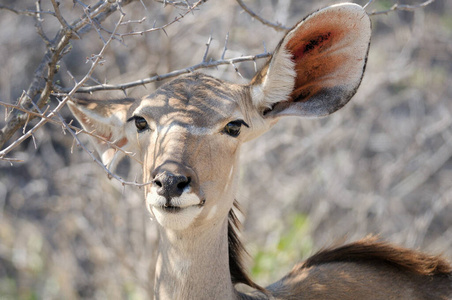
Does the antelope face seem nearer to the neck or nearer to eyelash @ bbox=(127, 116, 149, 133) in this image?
eyelash @ bbox=(127, 116, 149, 133)

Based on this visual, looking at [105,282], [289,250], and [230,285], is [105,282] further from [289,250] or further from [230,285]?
[230,285]

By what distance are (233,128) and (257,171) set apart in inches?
198

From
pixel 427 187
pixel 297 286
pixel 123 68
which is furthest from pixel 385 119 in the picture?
pixel 297 286

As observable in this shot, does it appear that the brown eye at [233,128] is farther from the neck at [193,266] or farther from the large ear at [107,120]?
the large ear at [107,120]

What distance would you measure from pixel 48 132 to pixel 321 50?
18.8ft

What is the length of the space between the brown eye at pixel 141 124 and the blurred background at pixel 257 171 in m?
2.96

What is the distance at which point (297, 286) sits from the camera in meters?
3.83

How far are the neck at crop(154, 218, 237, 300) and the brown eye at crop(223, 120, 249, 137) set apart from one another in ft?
1.64

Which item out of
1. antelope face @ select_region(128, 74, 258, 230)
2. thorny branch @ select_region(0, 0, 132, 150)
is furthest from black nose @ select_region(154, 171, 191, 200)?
thorny branch @ select_region(0, 0, 132, 150)

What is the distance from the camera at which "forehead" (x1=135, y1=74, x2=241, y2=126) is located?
3.32 metres

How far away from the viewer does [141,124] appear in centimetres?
347

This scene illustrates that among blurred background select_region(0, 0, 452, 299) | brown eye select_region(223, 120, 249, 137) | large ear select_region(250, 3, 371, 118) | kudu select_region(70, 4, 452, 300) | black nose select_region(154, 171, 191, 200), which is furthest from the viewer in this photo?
blurred background select_region(0, 0, 452, 299)

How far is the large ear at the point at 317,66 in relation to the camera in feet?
10.7

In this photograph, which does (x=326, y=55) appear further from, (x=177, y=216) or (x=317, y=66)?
(x=177, y=216)
